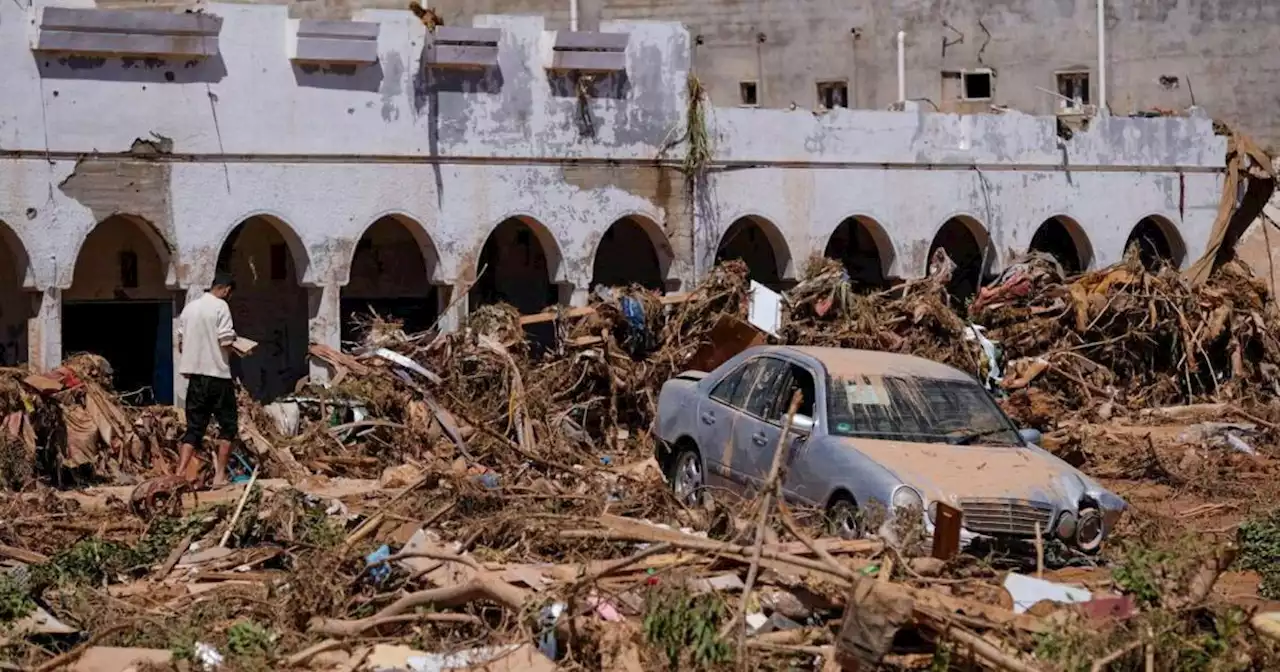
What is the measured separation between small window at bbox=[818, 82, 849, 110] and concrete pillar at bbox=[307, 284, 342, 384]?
50.2 feet

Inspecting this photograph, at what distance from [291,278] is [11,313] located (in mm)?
3574

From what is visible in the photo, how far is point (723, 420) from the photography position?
13750 mm

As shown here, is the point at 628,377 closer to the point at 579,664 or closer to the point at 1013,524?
the point at 1013,524

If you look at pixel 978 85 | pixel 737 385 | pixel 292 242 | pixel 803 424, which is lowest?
pixel 803 424

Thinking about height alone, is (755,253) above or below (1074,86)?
below

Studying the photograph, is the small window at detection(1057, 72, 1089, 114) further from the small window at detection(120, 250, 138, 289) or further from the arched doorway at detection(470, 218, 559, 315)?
the small window at detection(120, 250, 138, 289)

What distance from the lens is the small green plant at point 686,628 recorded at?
8.64 metres

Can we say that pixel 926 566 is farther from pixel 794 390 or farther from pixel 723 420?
pixel 723 420

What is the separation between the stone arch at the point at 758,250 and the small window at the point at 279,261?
580 centimetres

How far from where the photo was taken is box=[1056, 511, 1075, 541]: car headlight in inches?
455

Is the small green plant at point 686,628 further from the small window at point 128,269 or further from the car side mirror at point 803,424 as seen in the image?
the small window at point 128,269

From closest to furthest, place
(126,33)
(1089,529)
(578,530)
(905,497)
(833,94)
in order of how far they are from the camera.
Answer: (578,530), (905,497), (1089,529), (126,33), (833,94)

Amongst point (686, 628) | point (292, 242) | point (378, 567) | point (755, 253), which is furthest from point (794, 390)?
point (755, 253)

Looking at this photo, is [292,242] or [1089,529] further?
[292,242]
